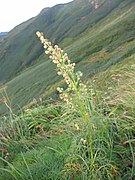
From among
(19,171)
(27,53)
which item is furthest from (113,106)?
(27,53)

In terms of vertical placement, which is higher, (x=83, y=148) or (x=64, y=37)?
(x=83, y=148)

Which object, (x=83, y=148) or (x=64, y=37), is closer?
(x=83, y=148)

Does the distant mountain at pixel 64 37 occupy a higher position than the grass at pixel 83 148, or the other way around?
the grass at pixel 83 148

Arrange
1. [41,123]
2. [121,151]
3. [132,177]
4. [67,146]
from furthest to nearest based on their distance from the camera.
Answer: [41,123], [67,146], [121,151], [132,177]

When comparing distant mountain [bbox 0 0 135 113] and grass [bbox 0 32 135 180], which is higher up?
grass [bbox 0 32 135 180]

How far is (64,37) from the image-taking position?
100188mm

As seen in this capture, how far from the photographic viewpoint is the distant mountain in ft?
179

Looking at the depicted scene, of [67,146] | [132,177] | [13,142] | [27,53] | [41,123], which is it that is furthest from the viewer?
[27,53]

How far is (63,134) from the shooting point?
23.9 feet

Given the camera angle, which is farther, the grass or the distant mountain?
the distant mountain

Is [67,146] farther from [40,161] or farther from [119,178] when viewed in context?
[119,178]

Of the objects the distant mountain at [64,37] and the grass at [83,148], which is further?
the distant mountain at [64,37]

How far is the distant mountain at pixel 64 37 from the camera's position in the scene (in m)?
54.4

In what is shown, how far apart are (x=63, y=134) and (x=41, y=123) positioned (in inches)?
58.3
